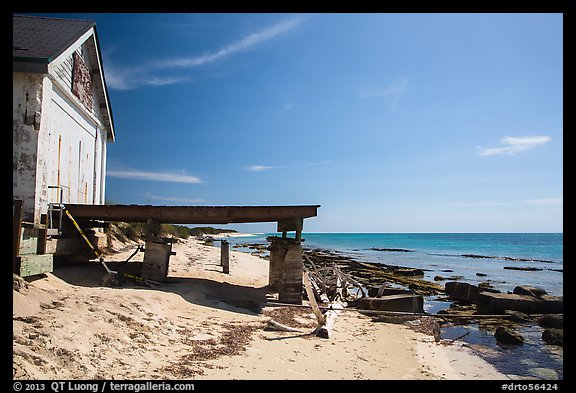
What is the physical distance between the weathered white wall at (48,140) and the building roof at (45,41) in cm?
37

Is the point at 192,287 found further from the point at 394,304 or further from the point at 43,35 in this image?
the point at 43,35

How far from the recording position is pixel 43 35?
12930 millimetres

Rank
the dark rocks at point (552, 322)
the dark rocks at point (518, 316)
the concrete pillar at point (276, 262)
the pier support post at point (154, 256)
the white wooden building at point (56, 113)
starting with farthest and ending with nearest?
the dark rocks at point (518, 316)
the dark rocks at point (552, 322)
the concrete pillar at point (276, 262)
the pier support post at point (154, 256)
the white wooden building at point (56, 113)

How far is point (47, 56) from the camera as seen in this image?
1098 centimetres

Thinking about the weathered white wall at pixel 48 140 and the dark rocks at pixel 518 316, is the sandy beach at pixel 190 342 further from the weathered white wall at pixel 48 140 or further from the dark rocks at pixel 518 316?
the dark rocks at pixel 518 316

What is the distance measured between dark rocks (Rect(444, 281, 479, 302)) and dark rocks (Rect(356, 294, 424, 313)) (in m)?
4.98

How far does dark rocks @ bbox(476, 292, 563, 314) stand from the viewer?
16078 mm

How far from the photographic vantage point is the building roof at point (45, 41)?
10797 mm

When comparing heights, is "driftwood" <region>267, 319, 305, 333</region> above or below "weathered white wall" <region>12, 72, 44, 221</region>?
below

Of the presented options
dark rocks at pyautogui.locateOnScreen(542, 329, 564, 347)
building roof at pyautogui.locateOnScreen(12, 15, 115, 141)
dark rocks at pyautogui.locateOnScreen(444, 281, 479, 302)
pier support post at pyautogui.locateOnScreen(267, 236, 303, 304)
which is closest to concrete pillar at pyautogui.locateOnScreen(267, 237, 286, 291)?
pier support post at pyautogui.locateOnScreen(267, 236, 303, 304)

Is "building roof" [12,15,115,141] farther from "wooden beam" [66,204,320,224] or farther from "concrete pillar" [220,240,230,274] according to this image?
"concrete pillar" [220,240,230,274]

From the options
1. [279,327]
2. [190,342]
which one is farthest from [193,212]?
[190,342]

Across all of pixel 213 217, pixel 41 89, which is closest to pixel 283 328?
pixel 213 217

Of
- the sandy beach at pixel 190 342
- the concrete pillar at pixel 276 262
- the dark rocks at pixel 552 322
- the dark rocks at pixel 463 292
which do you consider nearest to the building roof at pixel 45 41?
the sandy beach at pixel 190 342
